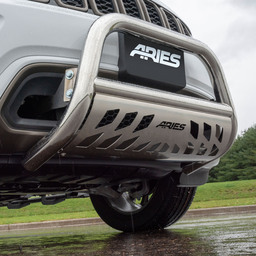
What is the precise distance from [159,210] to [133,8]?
5.74ft

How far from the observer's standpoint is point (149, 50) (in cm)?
258

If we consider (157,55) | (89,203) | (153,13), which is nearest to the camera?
(157,55)

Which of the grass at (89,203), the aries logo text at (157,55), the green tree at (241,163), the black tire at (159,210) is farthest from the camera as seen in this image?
the green tree at (241,163)

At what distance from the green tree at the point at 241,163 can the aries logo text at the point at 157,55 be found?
55.7 m

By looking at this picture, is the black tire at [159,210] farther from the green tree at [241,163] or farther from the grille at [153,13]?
the green tree at [241,163]

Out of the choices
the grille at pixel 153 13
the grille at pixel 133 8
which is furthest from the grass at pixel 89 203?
the grille at pixel 153 13

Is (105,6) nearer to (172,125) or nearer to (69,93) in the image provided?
(69,93)

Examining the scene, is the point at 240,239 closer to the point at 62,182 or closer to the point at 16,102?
the point at 62,182

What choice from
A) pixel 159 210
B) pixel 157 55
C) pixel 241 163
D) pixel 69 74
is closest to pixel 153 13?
pixel 157 55

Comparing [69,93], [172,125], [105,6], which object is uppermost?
[105,6]

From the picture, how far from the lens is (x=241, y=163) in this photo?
2359 inches

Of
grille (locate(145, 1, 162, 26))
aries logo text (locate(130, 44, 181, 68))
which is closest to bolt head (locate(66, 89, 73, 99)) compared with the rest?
aries logo text (locate(130, 44, 181, 68))

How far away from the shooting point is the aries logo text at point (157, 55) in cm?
253

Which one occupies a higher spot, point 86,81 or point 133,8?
point 133,8
